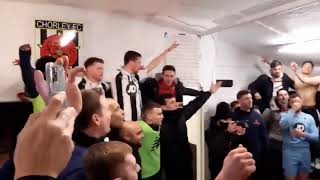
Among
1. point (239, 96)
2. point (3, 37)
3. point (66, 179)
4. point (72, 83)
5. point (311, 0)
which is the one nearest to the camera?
point (72, 83)

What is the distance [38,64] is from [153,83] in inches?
53.3

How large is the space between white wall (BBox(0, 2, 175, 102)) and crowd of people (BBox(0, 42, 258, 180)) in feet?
0.81

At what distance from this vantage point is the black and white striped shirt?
3393 millimetres

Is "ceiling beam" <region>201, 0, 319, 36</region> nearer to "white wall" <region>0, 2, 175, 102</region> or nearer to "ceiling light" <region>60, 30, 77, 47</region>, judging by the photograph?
"white wall" <region>0, 2, 175, 102</region>

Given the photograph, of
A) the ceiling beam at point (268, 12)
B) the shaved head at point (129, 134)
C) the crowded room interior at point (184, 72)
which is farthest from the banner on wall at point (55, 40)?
the ceiling beam at point (268, 12)

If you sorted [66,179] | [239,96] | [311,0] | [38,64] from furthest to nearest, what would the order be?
1. [239,96]
2. [311,0]
3. [38,64]
4. [66,179]

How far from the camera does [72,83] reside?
85 cm

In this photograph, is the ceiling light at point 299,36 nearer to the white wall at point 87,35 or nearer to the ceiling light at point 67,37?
the white wall at point 87,35

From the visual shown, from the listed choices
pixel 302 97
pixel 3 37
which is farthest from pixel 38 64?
pixel 302 97

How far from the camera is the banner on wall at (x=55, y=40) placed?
11.1 ft

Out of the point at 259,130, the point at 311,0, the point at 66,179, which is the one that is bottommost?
the point at 259,130

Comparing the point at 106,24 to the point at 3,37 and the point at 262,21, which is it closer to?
the point at 3,37

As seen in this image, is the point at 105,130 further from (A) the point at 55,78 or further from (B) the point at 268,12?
(B) the point at 268,12

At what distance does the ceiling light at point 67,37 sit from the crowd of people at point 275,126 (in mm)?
1880
